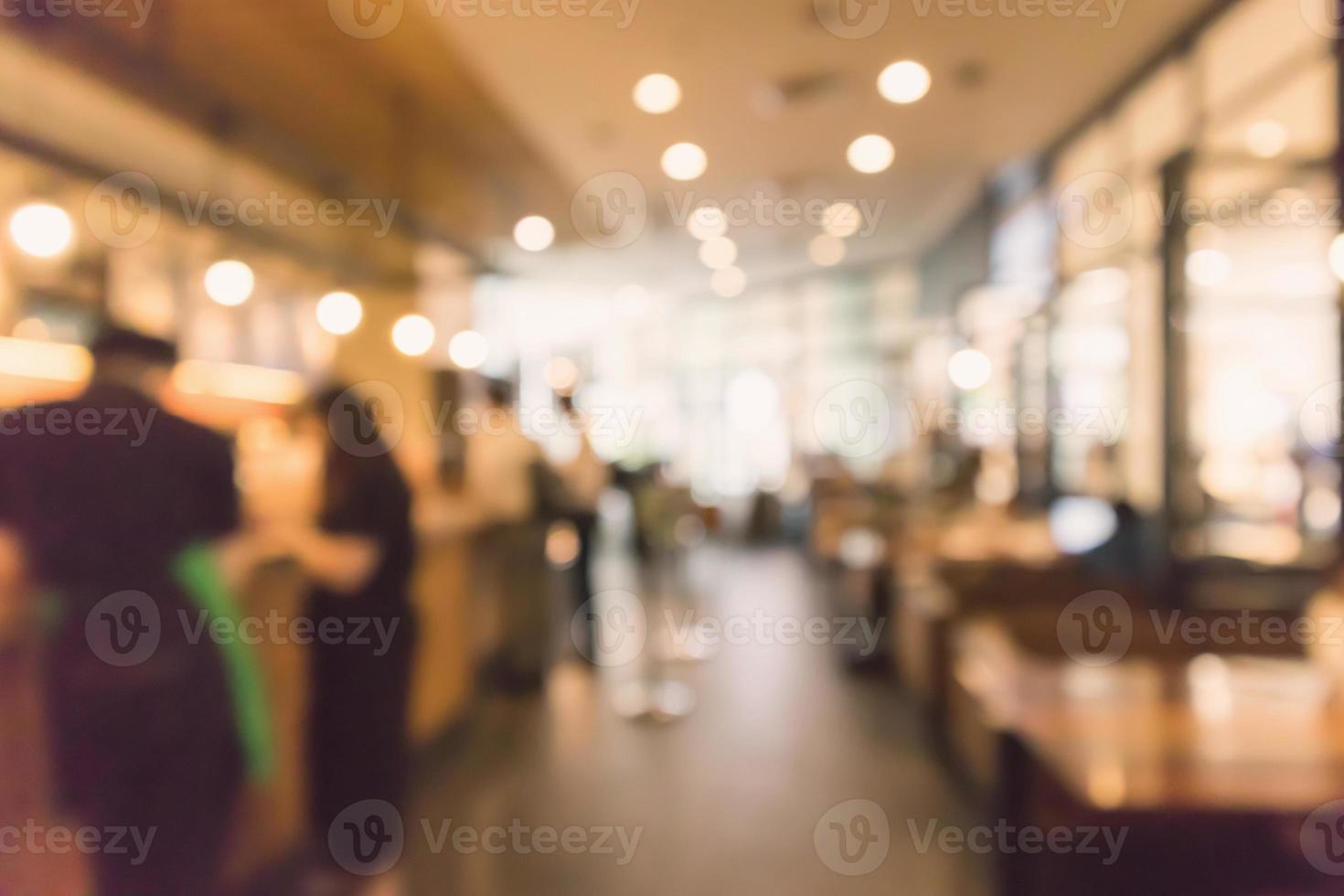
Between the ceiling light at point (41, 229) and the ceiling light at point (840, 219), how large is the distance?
5.69 feet

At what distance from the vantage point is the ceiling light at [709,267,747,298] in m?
2.20

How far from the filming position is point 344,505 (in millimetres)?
1414

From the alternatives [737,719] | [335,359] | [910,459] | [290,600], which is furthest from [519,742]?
[910,459]

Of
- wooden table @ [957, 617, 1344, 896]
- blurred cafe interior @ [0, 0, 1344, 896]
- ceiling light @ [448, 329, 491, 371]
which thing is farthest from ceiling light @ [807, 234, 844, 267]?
wooden table @ [957, 617, 1344, 896]

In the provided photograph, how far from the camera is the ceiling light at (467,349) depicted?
151cm

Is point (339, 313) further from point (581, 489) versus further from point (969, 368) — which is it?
point (969, 368)

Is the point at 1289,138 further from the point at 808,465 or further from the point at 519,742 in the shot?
the point at 519,742

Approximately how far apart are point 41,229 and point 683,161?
4.38 feet

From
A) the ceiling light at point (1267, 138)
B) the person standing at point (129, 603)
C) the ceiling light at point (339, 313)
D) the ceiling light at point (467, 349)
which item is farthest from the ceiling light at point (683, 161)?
the ceiling light at point (1267, 138)

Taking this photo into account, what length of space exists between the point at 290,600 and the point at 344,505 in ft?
0.68

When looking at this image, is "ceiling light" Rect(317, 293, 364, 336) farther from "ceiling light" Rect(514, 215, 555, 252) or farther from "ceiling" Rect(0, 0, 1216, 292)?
"ceiling light" Rect(514, 215, 555, 252)


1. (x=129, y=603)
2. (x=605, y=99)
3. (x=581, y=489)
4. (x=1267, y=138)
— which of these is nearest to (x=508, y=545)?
(x=581, y=489)

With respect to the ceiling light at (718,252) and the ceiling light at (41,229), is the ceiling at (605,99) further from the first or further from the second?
the ceiling light at (41,229)

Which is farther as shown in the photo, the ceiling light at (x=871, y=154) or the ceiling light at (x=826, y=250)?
the ceiling light at (x=826, y=250)
